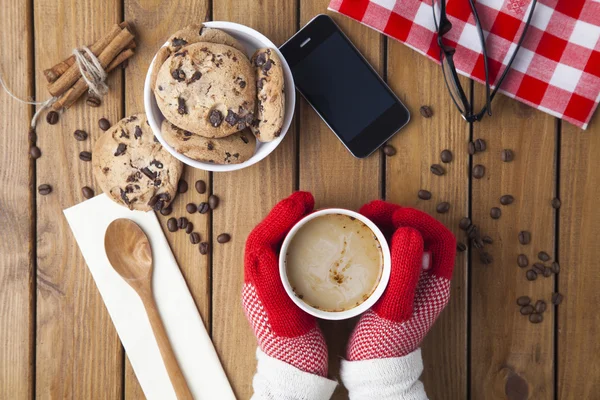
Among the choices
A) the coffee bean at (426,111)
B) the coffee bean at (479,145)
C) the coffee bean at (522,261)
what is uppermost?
the coffee bean at (426,111)

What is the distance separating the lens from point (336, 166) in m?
0.94

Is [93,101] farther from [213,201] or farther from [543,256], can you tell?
[543,256]

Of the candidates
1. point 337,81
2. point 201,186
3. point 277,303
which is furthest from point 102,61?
point 277,303

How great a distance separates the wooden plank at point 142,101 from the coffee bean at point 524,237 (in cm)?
56

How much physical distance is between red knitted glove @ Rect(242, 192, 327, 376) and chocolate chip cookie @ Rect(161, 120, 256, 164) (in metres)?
0.12

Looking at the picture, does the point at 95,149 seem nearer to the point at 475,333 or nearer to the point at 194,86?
the point at 194,86

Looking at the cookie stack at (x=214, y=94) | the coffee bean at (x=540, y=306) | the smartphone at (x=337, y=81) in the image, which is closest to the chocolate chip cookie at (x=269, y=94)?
the cookie stack at (x=214, y=94)

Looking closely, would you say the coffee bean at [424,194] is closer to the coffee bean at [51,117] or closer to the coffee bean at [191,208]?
the coffee bean at [191,208]

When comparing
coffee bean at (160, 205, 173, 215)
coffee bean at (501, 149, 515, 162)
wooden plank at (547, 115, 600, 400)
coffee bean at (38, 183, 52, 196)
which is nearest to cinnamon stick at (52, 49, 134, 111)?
coffee bean at (38, 183, 52, 196)

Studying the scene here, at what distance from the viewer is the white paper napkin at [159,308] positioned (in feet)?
3.07

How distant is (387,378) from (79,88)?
0.72m

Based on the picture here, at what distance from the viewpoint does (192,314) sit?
3.08ft

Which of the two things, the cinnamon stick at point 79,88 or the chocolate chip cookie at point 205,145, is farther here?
the cinnamon stick at point 79,88

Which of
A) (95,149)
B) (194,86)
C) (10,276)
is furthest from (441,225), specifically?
(10,276)
